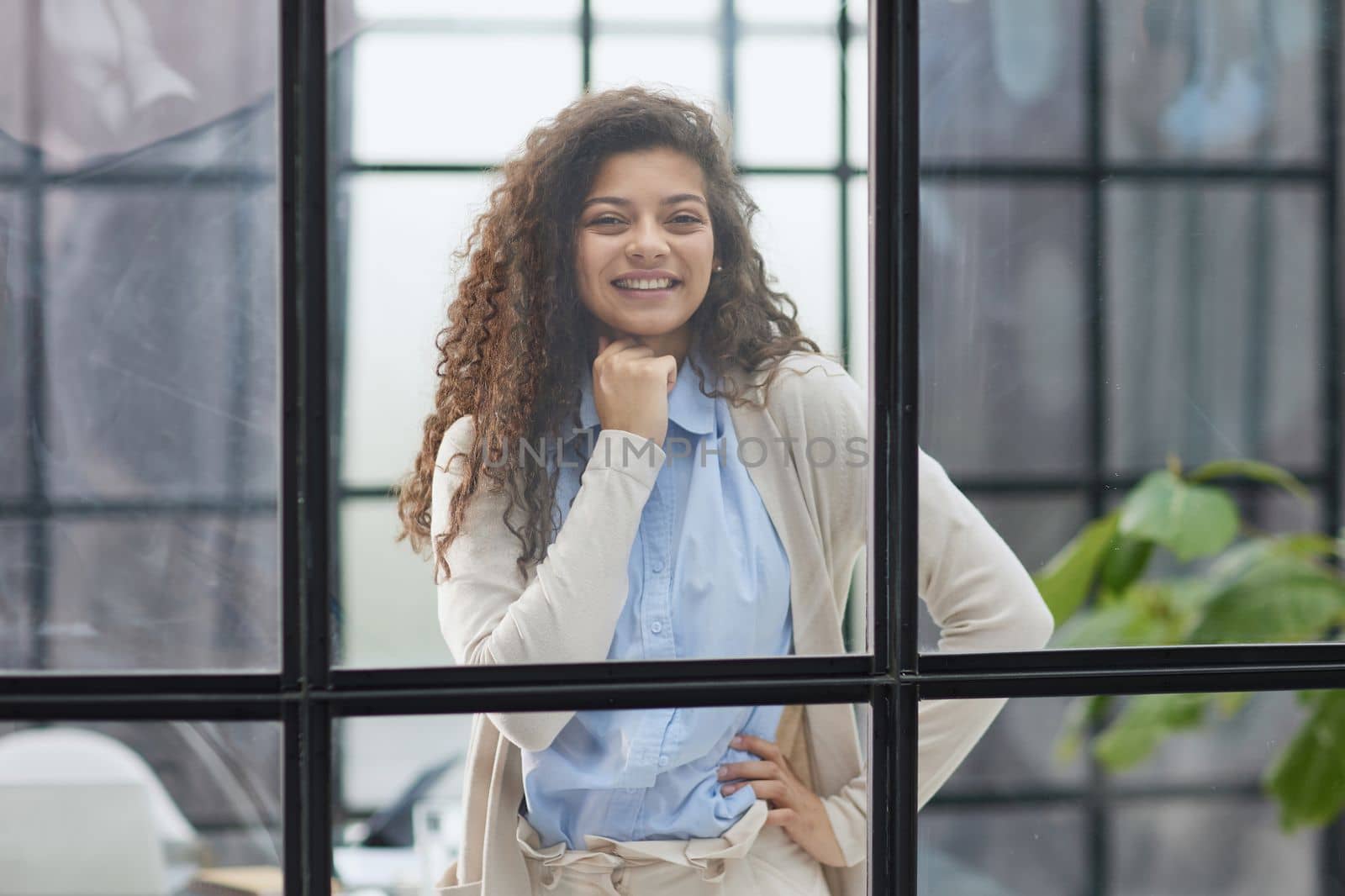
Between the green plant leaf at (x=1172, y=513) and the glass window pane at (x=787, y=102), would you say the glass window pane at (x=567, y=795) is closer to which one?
the green plant leaf at (x=1172, y=513)

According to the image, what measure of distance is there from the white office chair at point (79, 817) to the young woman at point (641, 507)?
0.45m

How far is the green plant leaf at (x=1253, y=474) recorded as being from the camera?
184 cm

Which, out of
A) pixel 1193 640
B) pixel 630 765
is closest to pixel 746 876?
pixel 630 765

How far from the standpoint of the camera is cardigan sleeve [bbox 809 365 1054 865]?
1736 millimetres

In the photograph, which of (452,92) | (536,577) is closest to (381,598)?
(536,577)

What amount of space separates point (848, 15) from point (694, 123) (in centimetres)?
29

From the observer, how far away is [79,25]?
161 cm

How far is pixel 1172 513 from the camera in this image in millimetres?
1820

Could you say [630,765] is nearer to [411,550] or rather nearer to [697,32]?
[411,550]

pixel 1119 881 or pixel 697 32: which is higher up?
pixel 697 32

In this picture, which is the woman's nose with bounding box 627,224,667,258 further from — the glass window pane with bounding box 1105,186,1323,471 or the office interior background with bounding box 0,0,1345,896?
the glass window pane with bounding box 1105,186,1323,471

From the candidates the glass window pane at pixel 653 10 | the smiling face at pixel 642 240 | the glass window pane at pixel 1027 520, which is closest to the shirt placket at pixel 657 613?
the smiling face at pixel 642 240

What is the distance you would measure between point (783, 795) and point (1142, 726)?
0.62 m

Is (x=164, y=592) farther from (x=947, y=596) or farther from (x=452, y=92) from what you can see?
(x=947, y=596)
